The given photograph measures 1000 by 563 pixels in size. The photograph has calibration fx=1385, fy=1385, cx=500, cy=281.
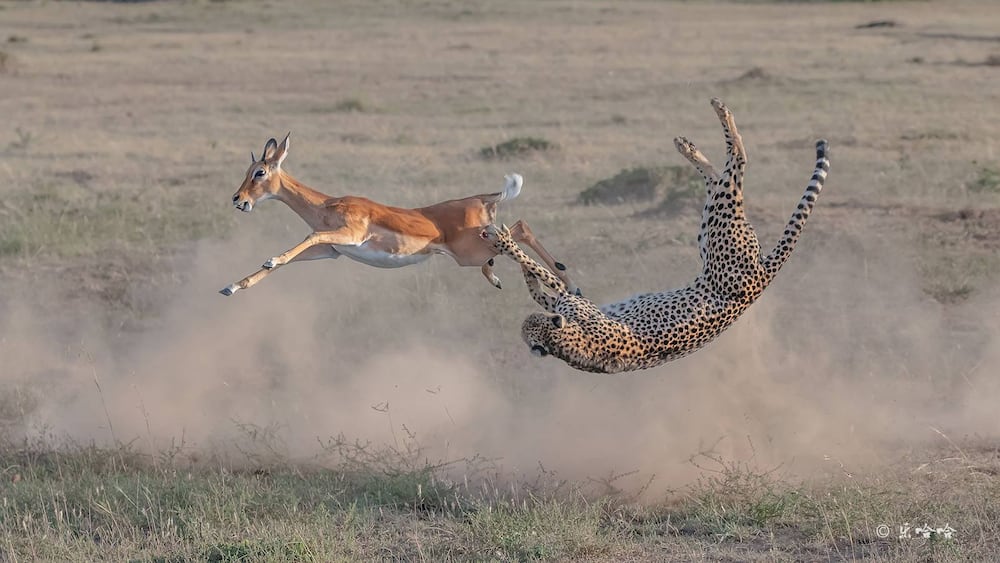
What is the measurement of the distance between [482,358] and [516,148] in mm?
6999

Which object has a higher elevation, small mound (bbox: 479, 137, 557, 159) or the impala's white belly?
small mound (bbox: 479, 137, 557, 159)

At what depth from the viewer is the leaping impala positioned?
587cm

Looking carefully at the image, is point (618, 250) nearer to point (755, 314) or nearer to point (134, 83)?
point (755, 314)

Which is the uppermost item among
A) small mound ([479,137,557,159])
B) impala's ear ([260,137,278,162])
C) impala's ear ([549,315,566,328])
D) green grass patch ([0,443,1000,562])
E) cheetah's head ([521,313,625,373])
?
small mound ([479,137,557,159])

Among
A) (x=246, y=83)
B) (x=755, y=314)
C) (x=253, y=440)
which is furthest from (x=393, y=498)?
(x=246, y=83)

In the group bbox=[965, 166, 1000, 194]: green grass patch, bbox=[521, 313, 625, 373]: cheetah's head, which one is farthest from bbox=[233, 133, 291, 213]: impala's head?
bbox=[965, 166, 1000, 194]: green grass patch

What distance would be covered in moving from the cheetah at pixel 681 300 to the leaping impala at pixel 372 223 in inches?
7.7

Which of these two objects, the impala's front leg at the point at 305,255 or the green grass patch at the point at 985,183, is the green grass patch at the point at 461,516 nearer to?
the impala's front leg at the point at 305,255

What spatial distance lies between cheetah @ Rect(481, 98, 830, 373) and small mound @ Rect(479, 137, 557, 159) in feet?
31.0

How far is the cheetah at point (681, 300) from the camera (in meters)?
5.62

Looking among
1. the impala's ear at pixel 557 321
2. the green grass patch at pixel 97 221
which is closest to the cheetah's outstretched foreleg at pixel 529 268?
the impala's ear at pixel 557 321

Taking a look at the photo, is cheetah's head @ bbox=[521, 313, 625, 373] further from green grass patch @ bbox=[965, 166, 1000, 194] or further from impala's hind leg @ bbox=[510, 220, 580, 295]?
green grass patch @ bbox=[965, 166, 1000, 194]

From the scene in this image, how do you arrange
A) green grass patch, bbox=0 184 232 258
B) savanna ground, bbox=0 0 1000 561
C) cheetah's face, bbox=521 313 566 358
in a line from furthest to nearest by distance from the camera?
green grass patch, bbox=0 184 232 258, savanna ground, bbox=0 0 1000 561, cheetah's face, bbox=521 313 566 358

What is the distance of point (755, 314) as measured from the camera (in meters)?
8.99
